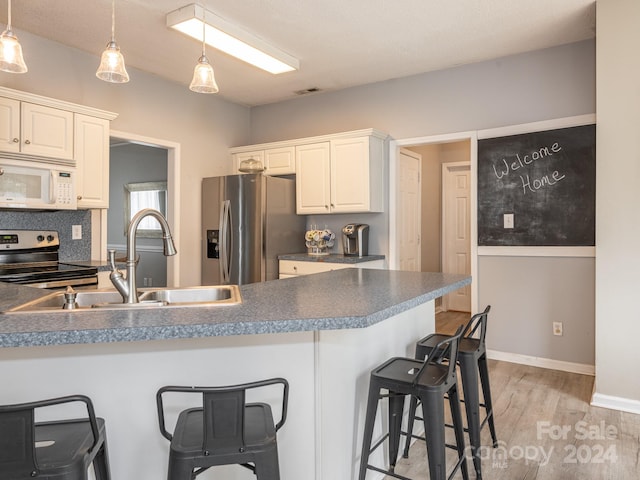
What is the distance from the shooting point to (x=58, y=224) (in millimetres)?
3582

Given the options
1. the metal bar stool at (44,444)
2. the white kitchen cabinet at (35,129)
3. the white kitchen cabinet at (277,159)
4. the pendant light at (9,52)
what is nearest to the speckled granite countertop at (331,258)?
the white kitchen cabinet at (277,159)

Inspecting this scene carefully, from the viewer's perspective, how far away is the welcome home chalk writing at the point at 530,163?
3555 mm

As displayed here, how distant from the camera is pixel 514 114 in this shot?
12.4 feet

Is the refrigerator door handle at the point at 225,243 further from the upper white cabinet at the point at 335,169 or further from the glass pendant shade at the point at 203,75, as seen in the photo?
the glass pendant shade at the point at 203,75

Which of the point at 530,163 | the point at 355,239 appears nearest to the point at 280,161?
the point at 355,239

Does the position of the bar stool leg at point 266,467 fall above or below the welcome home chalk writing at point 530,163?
below

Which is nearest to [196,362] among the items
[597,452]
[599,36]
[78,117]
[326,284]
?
[326,284]

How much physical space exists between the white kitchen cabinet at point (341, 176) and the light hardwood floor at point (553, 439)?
1981 mm

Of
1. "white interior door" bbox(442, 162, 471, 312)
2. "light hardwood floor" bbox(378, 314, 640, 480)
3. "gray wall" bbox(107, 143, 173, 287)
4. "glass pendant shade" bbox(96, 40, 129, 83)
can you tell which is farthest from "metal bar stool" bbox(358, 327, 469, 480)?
"gray wall" bbox(107, 143, 173, 287)

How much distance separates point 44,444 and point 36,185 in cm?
254

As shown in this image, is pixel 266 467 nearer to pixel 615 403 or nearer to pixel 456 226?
pixel 615 403

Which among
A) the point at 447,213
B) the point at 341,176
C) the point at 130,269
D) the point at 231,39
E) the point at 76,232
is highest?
the point at 231,39

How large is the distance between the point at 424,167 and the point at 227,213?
2.70 metres

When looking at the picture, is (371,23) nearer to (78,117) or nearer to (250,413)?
(78,117)
